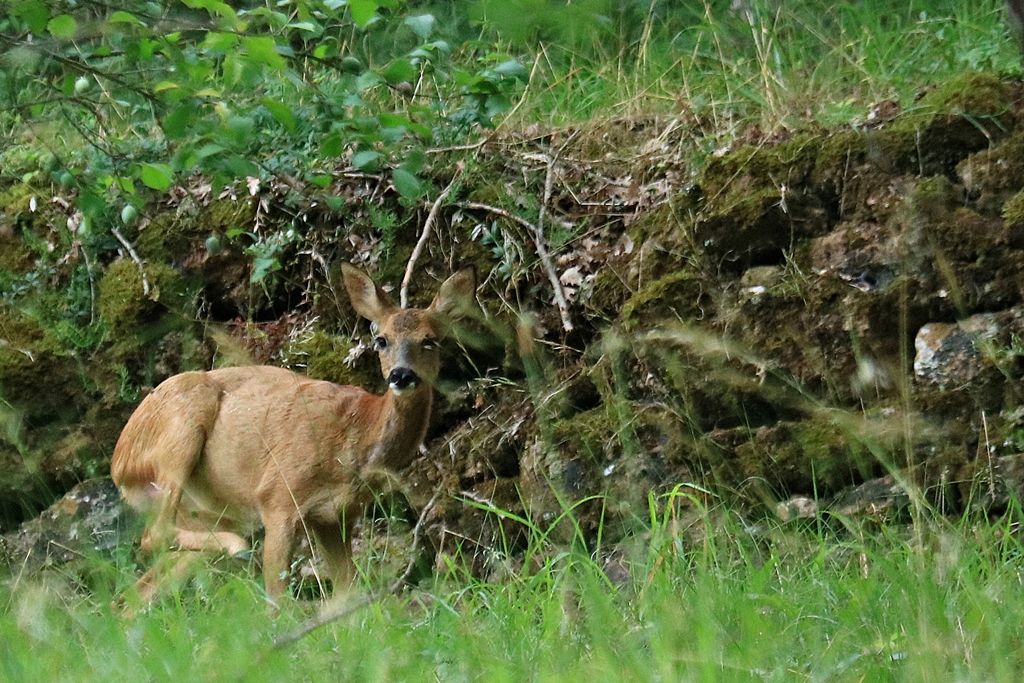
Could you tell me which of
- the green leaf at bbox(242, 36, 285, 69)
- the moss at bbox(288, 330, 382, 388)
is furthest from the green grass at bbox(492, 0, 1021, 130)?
the green leaf at bbox(242, 36, 285, 69)

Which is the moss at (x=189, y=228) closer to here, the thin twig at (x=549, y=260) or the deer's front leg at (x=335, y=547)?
the thin twig at (x=549, y=260)

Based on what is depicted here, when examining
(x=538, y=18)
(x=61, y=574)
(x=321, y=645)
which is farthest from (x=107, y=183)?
(x=538, y=18)

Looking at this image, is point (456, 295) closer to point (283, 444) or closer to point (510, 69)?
point (283, 444)

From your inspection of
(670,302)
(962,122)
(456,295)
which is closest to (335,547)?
(456,295)

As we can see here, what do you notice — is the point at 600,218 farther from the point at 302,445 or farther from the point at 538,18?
the point at 538,18

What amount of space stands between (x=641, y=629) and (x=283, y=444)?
10.2ft

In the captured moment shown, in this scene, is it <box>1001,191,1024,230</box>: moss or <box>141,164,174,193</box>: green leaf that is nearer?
→ <box>141,164,174,193</box>: green leaf

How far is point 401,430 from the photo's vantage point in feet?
18.5

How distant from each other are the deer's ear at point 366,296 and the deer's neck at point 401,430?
40cm

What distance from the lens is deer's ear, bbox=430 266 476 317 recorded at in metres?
5.65

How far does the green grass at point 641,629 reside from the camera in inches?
109

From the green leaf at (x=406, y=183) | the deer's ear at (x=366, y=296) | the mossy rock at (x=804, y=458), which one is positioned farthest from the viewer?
the deer's ear at (x=366, y=296)

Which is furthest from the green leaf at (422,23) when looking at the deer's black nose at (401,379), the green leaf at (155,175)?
the deer's black nose at (401,379)

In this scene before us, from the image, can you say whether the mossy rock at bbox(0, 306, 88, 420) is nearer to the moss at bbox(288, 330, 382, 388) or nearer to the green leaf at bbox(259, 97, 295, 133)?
the moss at bbox(288, 330, 382, 388)
